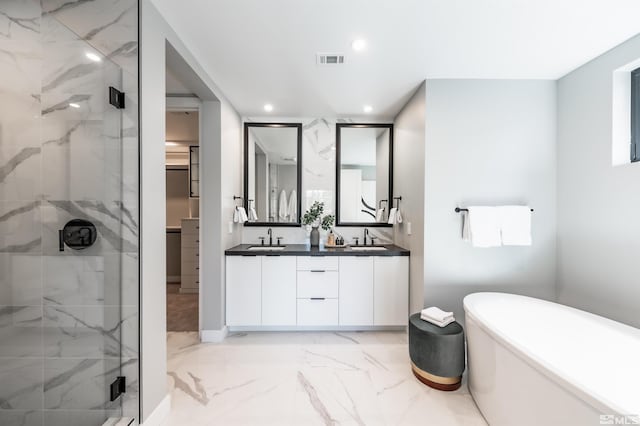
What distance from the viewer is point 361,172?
3424mm

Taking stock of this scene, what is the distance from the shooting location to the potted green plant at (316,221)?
3.23 metres

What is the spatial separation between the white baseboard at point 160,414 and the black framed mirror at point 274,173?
198 cm

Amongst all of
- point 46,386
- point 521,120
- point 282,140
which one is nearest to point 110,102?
point 46,386

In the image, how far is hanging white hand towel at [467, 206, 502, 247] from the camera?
2246 mm

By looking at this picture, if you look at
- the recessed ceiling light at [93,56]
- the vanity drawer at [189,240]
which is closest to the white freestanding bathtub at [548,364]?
the recessed ceiling light at [93,56]

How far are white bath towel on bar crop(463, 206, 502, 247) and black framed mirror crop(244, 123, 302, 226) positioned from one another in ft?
6.30

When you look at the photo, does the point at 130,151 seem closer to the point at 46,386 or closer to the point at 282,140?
the point at 46,386

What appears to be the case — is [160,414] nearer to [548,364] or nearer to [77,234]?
[77,234]

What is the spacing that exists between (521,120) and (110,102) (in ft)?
10.2

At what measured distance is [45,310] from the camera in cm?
147

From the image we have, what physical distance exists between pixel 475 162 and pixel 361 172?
135 centimetres

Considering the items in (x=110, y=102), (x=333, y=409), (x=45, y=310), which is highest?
(x=110, y=102)

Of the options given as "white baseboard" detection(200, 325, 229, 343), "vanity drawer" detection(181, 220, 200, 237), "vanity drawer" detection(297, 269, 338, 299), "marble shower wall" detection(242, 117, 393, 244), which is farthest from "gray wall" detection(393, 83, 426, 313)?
"vanity drawer" detection(181, 220, 200, 237)

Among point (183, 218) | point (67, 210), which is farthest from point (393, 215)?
point (183, 218)
